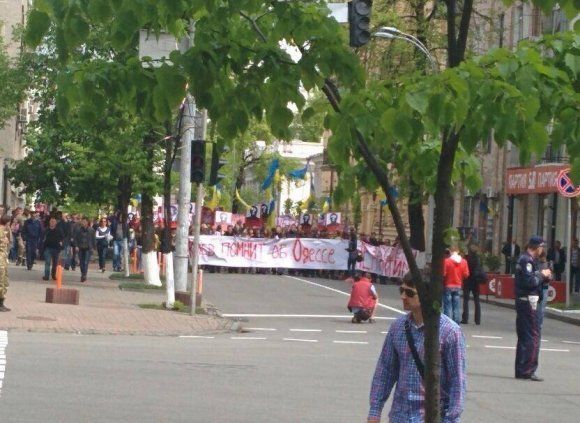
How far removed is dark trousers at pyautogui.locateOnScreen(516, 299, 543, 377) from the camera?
57.7 feet

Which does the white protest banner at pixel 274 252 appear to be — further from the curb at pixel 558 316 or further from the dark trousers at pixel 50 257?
the curb at pixel 558 316

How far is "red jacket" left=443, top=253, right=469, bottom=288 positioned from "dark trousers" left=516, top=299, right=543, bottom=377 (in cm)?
863

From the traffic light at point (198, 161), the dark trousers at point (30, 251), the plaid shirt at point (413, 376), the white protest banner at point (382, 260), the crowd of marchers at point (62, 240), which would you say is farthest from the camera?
the white protest banner at point (382, 260)

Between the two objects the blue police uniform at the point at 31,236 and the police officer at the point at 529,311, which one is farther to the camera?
the blue police uniform at the point at 31,236

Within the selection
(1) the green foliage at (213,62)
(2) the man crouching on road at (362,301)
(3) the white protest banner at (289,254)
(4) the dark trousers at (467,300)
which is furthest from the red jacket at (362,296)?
(3) the white protest banner at (289,254)

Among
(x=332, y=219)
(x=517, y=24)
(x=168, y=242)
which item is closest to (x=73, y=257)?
(x=168, y=242)

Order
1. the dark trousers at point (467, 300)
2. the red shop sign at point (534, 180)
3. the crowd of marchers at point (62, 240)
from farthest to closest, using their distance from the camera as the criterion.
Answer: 1. the red shop sign at point (534, 180)
2. the crowd of marchers at point (62, 240)
3. the dark trousers at point (467, 300)

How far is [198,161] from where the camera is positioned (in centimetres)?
2708

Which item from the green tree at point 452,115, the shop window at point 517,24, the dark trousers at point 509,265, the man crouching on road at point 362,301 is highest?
the shop window at point 517,24

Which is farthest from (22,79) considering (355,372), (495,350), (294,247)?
(355,372)

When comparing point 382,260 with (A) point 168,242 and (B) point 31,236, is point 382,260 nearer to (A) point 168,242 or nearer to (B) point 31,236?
(B) point 31,236

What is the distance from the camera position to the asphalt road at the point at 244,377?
13.2 metres

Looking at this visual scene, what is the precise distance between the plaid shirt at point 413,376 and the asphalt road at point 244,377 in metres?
5.24

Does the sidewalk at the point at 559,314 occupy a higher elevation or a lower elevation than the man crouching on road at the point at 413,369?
lower
